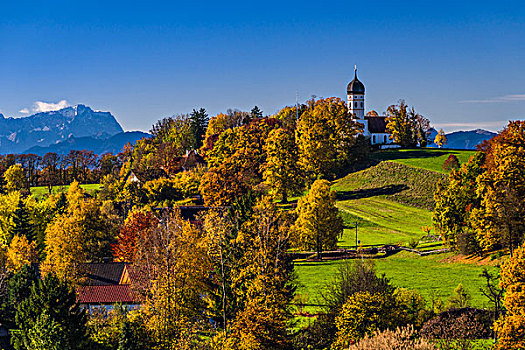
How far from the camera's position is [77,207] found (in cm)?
6919

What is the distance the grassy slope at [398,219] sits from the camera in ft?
177

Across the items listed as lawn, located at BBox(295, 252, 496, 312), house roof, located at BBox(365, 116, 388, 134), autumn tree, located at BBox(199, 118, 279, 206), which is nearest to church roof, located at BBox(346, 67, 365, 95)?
house roof, located at BBox(365, 116, 388, 134)

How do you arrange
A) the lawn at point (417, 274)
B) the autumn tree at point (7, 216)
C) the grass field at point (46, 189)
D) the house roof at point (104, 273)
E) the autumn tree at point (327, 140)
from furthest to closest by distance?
the grass field at point (46, 189)
the autumn tree at point (327, 140)
the autumn tree at point (7, 216)
the house roof at point (104, 273)
the lawn at point (417, 274)

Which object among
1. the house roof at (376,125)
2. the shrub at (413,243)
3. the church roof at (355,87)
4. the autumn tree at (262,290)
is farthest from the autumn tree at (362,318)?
the church roof at (355,87)

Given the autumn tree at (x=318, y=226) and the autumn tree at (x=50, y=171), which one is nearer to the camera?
the autumn tree at (x=318, y=226)

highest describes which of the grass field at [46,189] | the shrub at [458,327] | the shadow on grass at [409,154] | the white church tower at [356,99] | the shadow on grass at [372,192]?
the white church tower at [356,99]

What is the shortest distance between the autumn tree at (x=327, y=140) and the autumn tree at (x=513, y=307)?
62.2 metres

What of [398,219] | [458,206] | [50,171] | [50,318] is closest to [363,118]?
[398,219]

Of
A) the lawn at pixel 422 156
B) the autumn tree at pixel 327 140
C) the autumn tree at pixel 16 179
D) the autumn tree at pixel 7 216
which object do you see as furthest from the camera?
the autumn tree at pixel 16 179

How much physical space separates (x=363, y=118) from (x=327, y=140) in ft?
92.1

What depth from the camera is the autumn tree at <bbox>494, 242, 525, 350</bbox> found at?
3278 cm

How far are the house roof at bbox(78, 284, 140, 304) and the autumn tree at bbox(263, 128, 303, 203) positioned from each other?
40701 mm

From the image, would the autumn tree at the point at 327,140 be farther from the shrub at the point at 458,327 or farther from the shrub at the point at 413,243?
the shrub at the point at 458,327

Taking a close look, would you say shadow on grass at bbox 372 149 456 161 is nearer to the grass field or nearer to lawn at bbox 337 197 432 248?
lawn at bbox 337 197 432 248
